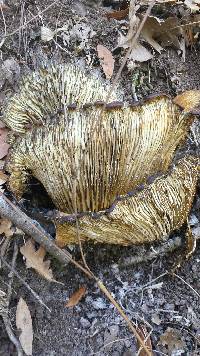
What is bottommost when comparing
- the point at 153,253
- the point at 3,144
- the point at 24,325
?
the point at 153,253

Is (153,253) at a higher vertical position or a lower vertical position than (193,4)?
lower

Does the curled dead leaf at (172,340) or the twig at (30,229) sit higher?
the twig at (30,229)

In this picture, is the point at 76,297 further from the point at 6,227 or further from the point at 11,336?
the point at 6,227

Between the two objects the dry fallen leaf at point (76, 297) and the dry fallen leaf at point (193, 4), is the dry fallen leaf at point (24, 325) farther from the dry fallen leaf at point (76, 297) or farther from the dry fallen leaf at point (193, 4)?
the dry fallen leaf at point (193, 4)

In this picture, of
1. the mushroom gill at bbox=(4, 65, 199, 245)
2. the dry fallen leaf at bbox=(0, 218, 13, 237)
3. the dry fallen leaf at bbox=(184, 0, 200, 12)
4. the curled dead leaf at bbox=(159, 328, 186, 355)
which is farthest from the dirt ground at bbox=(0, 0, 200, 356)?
the dry fallen leaf at bbox=(184, 0, 200, 12)

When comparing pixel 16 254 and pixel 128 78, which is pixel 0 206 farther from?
pixel 128 78

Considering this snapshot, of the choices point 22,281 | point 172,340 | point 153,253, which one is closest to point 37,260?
point 22,281

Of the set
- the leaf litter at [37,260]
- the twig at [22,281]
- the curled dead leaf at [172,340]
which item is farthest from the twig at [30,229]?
the curled dead leaf at [172,340]

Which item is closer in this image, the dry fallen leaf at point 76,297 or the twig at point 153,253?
the dry fallen leaf at point 76,297
